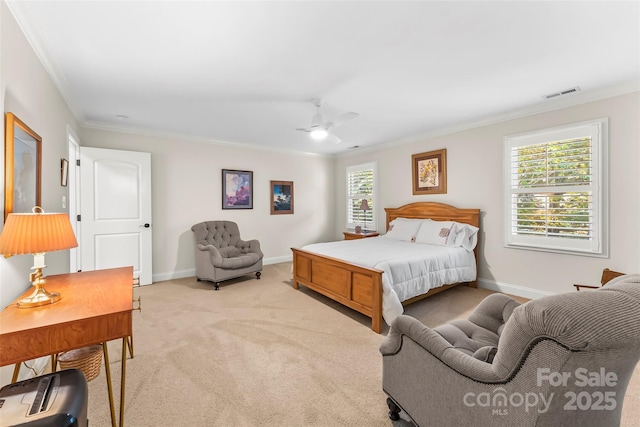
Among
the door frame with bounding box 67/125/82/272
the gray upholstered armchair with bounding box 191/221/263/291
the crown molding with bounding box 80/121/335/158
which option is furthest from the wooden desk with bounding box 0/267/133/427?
the crown molding with bounding box 80/121/335/158

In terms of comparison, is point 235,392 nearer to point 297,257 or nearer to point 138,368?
point 138,368

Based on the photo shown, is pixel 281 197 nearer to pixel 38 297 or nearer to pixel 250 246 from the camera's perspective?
pixel 250 246

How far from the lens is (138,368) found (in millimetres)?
2176

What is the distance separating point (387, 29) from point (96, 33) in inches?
82.6

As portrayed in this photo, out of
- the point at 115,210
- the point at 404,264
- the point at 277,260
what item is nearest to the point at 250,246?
the point at 277,260

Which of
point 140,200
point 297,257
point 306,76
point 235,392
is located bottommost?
point 235,392

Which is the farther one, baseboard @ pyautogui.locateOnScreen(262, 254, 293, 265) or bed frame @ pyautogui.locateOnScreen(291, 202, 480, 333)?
baseboard @ pyautogui.locateOnScreen(262, 254, 293, 265)

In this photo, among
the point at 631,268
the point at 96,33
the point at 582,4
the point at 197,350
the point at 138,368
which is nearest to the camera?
the point at 582,4

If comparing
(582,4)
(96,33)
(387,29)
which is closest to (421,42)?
(387,29)

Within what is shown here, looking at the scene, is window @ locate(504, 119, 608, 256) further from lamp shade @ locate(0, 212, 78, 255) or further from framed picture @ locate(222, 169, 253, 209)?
lamp shade @ locate(0, 212, 78, 255)

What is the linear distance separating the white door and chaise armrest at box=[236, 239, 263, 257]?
4.54ft

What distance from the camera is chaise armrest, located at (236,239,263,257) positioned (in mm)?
4805

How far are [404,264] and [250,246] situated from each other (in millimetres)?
2792

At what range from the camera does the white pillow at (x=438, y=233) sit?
4039mm
